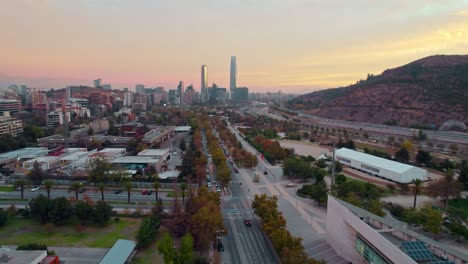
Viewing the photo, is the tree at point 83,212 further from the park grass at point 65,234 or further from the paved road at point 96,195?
the paved road at point 96,195

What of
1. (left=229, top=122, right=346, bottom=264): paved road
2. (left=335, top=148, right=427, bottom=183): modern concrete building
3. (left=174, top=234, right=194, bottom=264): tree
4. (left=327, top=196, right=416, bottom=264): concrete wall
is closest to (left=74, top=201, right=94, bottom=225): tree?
(left=174, top=234, right=194, bottom=264): tree

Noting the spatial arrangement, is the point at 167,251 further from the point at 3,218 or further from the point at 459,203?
the point at 459,203

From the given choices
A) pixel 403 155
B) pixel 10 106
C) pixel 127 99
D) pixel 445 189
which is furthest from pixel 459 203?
pixel 127 99

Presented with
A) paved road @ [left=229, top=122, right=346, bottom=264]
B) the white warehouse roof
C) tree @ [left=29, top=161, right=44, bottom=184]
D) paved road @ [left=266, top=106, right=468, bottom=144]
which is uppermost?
paved road @ [left=266, top=106, right=468, bottom=144]

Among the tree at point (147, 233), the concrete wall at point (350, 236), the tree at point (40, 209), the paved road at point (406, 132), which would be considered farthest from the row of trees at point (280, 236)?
the paved road at point (406, 132)

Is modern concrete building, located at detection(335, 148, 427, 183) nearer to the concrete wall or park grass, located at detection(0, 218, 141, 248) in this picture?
the concrete wall

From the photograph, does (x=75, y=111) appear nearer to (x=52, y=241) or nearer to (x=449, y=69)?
(x=52, y=241)
